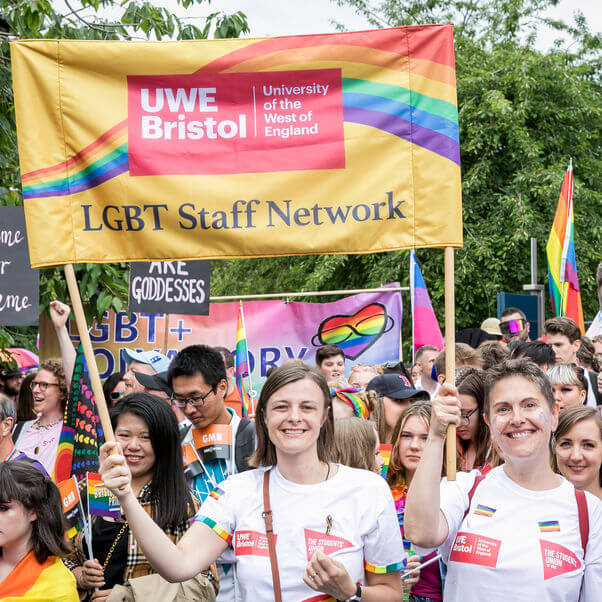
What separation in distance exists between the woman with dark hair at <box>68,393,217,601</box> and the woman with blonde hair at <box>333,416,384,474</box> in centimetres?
86

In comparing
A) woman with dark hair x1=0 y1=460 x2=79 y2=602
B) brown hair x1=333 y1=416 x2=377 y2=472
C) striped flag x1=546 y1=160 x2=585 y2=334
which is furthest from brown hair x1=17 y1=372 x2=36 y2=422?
striped flag x1=546 y1=160 x2=585 y2=334

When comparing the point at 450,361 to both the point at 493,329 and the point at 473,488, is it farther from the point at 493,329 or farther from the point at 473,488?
the point at 493,329

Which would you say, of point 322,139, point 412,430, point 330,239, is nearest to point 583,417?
point 412,430

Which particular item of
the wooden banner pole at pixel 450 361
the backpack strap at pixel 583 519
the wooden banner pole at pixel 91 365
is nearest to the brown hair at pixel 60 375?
the wooden banner pole at pixel 91 365

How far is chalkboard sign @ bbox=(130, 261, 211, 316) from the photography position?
809cm

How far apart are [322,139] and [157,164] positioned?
2.40 ft

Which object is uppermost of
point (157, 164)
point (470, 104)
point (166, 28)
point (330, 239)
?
point (470, 104)

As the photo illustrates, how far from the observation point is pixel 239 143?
3.88 m

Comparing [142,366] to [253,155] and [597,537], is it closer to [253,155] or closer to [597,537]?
[253,155]

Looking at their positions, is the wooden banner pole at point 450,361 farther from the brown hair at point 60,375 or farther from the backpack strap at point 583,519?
the brown hair at point 60,375

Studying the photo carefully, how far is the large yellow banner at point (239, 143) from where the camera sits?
12.4 ft

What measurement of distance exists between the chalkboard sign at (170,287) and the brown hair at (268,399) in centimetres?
488

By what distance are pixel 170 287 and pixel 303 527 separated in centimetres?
562

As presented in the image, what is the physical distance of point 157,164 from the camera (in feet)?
12.6
